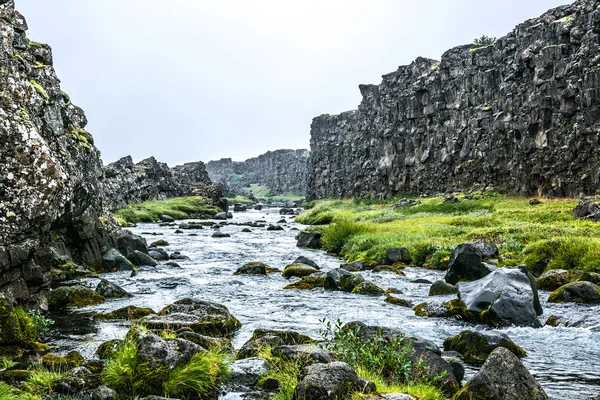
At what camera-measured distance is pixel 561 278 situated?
22203 millimetres

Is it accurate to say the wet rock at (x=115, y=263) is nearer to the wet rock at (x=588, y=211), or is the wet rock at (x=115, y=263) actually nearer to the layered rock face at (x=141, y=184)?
the wet rock at (x=588, y=211)

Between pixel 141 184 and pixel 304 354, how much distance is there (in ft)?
382

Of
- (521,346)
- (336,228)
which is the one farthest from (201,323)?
(336,228)

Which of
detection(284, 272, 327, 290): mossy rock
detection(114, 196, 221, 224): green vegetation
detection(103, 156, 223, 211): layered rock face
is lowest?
detection(284, 272, 327, 290): mossy rock

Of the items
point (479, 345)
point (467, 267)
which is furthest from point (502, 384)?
point (467, 267)

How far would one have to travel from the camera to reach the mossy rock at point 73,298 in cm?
1883

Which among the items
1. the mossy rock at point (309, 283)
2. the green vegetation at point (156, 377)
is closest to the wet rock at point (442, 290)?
the mossy rock at point (309, 283)

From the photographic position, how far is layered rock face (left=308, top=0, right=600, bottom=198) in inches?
2181

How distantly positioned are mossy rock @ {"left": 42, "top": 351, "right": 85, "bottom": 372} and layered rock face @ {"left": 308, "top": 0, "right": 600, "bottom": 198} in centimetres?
5603

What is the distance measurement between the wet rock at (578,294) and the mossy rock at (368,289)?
7249 mm

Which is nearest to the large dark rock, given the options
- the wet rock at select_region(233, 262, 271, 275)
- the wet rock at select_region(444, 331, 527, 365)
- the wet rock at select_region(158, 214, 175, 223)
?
the wet rock at select_region(444, 331, 527, 365)

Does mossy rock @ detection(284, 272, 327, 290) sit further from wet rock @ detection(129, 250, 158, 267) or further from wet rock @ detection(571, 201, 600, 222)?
wet rock @ detection(571, 201, 600, 222)

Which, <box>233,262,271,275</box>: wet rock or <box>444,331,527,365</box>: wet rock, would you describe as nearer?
<box>444,331,527,365</box>: wet rock

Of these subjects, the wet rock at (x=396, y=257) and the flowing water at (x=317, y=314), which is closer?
the flowing water at (x=317, y=314)
